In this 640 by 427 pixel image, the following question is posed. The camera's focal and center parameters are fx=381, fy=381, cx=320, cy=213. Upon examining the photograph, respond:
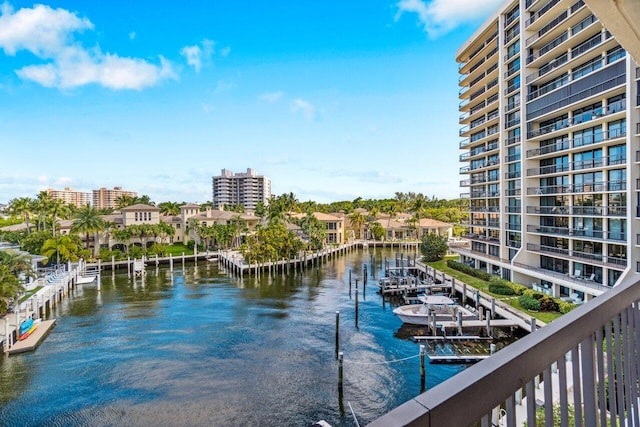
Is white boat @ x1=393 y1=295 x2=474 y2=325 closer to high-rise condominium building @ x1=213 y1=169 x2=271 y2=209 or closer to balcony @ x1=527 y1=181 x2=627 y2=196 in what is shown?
balcony @ x1=527 y1=181 x2=627 y2=196

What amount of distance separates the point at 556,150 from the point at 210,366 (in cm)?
2711

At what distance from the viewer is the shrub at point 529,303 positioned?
901 inches

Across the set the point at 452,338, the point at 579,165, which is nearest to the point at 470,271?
the point at 579,165

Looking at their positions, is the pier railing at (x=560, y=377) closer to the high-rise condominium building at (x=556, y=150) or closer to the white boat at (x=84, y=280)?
the high-rise condominium building at (x=556, y=150)

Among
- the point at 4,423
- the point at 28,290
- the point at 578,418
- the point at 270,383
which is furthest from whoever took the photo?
the point at 28,290

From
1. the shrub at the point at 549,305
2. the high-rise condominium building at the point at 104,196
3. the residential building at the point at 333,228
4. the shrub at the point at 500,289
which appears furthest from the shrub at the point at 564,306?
the high-rise condominium building at the point at 104,196

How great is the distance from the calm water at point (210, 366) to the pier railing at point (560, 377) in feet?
43.8

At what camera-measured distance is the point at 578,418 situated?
1755mm

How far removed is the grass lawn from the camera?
21.6m

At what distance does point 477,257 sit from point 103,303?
3289 cm

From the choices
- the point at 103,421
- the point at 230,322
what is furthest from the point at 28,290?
the point at 103,421

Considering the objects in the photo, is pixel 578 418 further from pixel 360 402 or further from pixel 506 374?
pixel 360 402

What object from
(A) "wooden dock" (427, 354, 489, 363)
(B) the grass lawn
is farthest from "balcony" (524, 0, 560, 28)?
(A) "wooden dock" (427, 354, 489, 363)

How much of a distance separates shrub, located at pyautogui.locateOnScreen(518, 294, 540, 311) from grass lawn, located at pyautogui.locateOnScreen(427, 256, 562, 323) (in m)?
0.29
